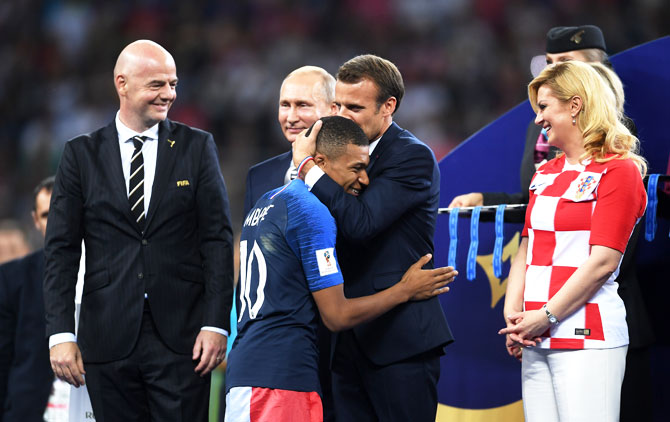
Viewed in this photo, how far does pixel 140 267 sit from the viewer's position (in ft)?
11.3

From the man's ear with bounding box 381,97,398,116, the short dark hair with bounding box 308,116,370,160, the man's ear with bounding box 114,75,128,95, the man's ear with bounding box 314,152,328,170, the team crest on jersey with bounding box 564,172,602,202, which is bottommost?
the team crest on jersey with bounding box 564,172,602,202

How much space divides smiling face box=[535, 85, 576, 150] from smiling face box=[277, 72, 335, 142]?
1187 mm

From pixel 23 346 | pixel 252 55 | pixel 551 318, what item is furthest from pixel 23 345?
pixel 252 55

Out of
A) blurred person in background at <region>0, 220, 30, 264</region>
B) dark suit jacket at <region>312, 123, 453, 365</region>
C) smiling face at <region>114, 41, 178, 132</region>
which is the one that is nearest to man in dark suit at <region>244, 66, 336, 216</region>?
smiling face at <region>114, 41, 178, 132</region>

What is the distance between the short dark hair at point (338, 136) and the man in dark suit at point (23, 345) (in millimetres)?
2368

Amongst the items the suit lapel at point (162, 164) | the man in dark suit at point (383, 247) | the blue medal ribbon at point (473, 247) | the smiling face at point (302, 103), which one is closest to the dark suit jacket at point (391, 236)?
the man in dark suit at point (383, 247)

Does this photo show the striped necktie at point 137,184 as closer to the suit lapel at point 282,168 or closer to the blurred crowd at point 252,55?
the suit lapel at point 282,168

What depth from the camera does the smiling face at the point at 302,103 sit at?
159 inches

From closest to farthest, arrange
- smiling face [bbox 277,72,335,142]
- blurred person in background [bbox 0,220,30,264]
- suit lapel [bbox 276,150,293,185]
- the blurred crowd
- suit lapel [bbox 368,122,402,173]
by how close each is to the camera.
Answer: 1. suit lapel [bbox 368,122,402,173]
2. suit lapel [bbox 276,150,293,185]
3. smiling face [bbox 277,72,335,142]
4. blurred person in background [bbox 0,220,30,264]
5. the blurred crowd

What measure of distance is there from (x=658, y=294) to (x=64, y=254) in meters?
2.39

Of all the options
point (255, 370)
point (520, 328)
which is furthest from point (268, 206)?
point (520, 328)

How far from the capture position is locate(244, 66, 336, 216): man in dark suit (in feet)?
13.0

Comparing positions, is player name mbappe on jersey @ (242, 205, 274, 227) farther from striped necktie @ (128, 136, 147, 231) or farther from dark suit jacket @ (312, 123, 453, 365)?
striped necktie @ (128, 136, 147, 231)

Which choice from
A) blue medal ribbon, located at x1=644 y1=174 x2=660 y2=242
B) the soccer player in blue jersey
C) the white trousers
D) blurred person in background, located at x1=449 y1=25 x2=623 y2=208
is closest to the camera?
the soccer player in blue jersey
